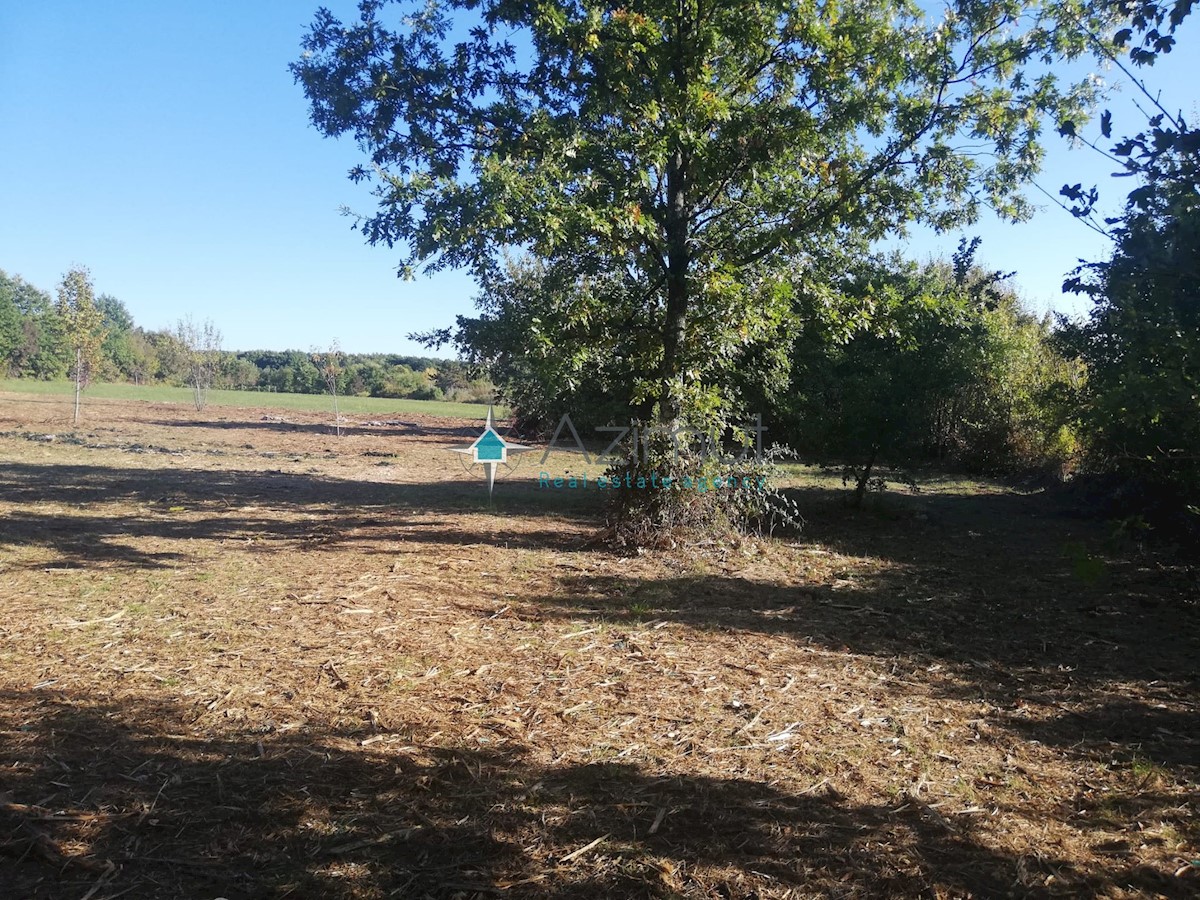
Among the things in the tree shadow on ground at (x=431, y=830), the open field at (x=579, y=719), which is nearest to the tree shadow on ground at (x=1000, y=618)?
the open field at (x=579, y=719)

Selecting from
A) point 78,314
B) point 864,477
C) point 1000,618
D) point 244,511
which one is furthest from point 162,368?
point 1000,618

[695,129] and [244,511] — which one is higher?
[695,129]

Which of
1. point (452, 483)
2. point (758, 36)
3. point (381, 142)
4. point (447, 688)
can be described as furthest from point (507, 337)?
point (452, 483)

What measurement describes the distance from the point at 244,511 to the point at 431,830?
9493 mm

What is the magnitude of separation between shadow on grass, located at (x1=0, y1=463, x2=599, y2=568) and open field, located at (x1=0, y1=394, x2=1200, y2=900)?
16 cm

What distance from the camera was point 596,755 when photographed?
13.1 feet

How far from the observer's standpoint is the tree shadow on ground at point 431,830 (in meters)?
2.89

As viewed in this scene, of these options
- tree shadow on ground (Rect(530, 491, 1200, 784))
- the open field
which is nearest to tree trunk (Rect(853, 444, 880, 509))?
tree shadow on ground (Rect(530, 491, 1200, 784))

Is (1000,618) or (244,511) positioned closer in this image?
(1000,618)

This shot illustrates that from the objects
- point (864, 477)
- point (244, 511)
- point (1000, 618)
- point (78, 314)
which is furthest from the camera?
point (78, 314)

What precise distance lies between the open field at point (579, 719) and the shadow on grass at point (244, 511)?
16 cm

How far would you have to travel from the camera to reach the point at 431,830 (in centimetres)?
322

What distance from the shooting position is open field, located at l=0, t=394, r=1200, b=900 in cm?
303

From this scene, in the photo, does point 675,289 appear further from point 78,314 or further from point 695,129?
point 78,314
